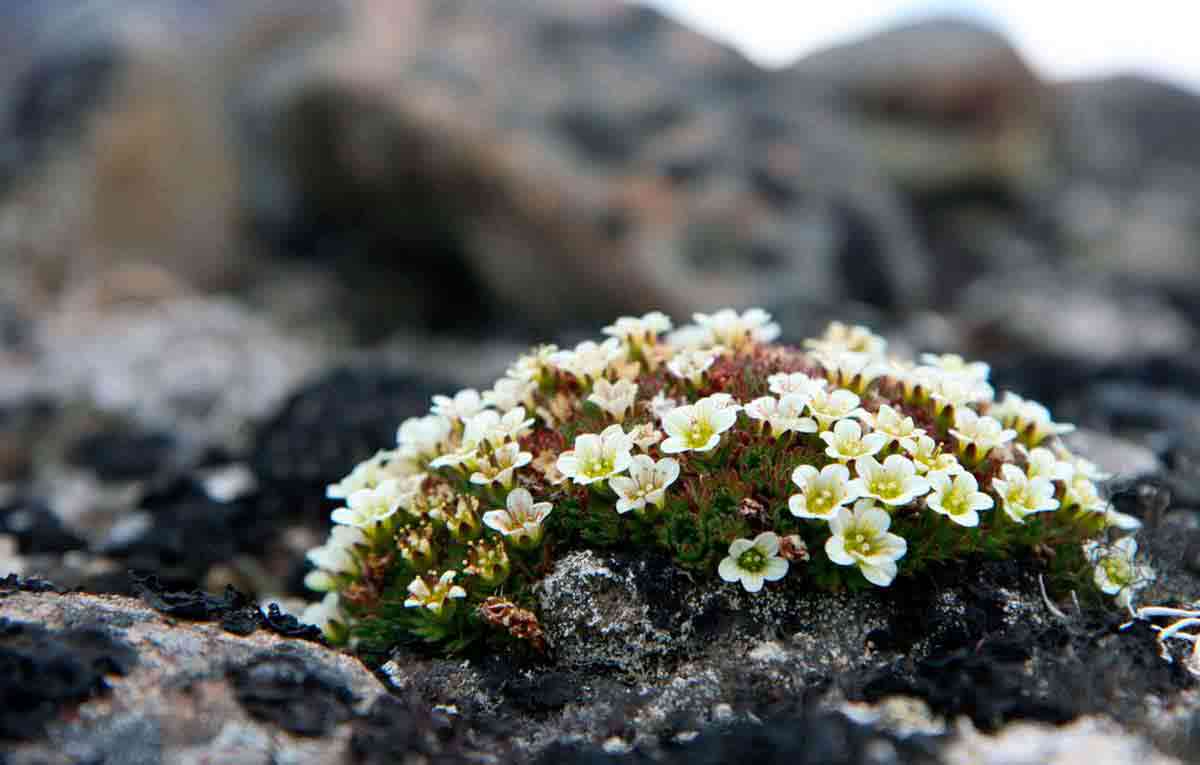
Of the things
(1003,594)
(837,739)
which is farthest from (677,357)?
(837,739)

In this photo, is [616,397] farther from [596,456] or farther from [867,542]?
[867,542]

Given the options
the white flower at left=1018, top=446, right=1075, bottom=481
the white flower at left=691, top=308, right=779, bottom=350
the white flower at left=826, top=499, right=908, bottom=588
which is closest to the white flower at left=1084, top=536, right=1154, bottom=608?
the white flower at left=1018, top=446, right=1075, bottom=481

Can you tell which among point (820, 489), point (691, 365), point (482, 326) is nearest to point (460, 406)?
point (691, 365)

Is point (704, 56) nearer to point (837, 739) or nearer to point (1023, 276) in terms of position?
point (1023, 276)

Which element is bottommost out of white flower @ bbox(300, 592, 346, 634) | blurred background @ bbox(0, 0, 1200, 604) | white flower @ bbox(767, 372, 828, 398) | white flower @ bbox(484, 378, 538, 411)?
white flower @ bbox(300, 592, 346, 634)

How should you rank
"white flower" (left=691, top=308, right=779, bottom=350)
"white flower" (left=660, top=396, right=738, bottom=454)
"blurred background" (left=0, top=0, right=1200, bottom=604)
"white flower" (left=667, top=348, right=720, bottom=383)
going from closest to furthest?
"white flower" (left=660, top=396, right=738, bottom=454)
"white flower" (left=667, top=348, right=720, bottom=383)
"white flower" (left=691, top=308, right=779, bottom=350)
"blurred background" (left=0, top=0, right=1200, bottom=604)

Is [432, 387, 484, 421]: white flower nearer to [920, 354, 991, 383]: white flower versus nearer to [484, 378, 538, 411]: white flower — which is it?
[484, 378, 538, 411]: white flower
